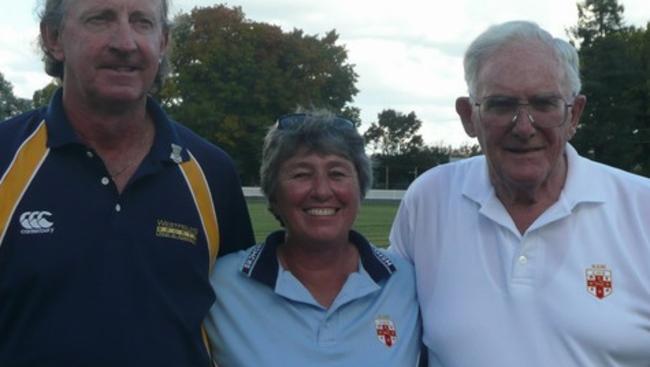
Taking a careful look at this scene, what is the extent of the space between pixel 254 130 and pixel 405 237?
52.1 metres

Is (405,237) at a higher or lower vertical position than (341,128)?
lower

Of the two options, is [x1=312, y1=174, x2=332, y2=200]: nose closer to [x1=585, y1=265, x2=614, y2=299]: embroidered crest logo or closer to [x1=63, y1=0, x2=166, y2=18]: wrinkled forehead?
[x1=63, y1=0, x2=166, y2=18]: wrinkled forehead

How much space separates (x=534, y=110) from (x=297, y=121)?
3.56 feet

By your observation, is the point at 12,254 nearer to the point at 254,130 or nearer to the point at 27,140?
the point at 27,140

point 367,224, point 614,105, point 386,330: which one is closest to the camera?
point 386,330

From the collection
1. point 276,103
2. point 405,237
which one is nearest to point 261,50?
point 276,103

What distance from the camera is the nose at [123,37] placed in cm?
384

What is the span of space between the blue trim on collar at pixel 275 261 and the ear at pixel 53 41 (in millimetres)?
1160

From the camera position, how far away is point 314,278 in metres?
4.38

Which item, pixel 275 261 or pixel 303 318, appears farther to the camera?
pixel 275 261

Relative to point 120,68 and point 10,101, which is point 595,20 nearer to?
point 10,101

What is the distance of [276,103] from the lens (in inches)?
2248

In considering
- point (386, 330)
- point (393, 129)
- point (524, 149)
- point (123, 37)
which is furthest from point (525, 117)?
point (393, 129)

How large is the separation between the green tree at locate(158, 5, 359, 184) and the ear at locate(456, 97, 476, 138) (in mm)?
49566
